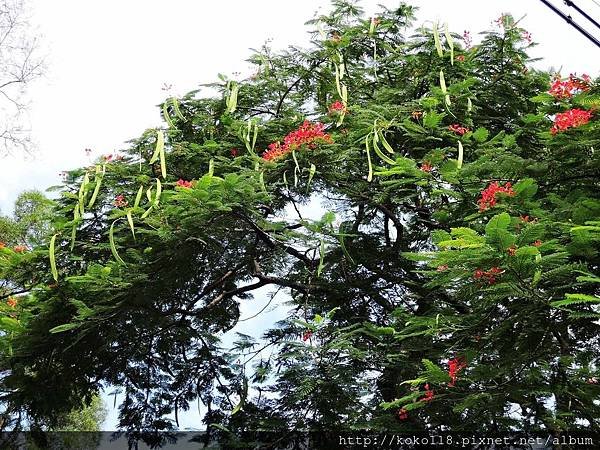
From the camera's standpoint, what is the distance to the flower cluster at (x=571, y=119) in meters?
3.82

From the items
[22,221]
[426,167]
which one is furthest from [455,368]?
[22,221]

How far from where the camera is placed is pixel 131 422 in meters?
7.01

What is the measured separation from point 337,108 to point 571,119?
2.11 metres

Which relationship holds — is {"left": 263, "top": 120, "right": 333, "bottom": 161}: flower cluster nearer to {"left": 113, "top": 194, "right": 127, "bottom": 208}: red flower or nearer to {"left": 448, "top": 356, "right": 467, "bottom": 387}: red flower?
{"left": 113, "top": 194, "right": 127, "bottom": 208}: red flower

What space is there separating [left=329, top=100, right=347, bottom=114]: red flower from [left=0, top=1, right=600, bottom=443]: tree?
33 millimetres

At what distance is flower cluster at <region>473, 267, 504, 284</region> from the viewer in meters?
3.10

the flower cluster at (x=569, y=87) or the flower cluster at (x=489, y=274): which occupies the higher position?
the flower cluster at (x=569, y=87)

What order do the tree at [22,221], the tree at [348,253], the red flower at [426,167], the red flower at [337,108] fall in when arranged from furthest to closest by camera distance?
the tree at [22,221]
the red flower at [337,108]
the red flower at [426,167]
the tree at [348,253]

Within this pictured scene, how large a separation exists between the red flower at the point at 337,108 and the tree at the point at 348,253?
0.11 ft

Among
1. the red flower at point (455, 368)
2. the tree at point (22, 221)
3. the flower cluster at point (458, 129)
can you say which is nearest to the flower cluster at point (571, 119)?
the flower cluster at point (458, 129)

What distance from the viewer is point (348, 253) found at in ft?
17.7

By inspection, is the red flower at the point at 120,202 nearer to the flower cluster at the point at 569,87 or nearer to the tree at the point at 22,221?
the flower cluster at the point at 569,87

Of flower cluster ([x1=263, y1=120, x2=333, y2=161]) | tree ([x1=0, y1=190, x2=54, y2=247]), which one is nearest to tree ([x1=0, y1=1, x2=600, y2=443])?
flower cluster ([x1=263, y1=120, x2=333, y2=161])

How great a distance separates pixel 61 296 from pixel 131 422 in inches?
85.3
